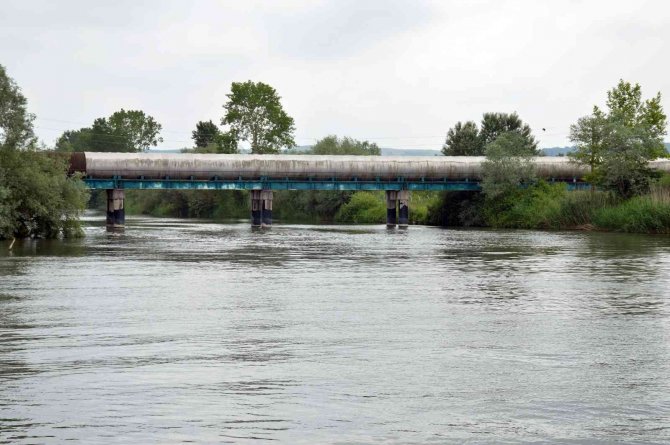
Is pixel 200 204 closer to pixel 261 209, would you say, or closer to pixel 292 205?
pixel 292 205

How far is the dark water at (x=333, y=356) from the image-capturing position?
11.1m

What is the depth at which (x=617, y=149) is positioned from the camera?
241ft

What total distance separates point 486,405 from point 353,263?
968 inches

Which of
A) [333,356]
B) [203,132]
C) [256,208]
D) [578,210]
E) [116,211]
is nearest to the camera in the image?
[333,356]

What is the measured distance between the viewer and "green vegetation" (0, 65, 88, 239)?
4988 centimetres

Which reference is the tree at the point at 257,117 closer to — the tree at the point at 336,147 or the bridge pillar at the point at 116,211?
the tree at the point at 336,147

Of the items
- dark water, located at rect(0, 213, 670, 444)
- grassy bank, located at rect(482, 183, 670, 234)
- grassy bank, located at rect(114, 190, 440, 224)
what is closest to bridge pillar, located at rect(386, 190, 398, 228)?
grassy bank, located at rect(114, 190, 440, 224)

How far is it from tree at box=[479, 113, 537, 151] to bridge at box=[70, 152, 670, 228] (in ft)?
41.3

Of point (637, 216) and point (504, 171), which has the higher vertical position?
point (504, 171)

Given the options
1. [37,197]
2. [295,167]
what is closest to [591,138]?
[295,167]

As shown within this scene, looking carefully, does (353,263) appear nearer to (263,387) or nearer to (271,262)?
(271,262)

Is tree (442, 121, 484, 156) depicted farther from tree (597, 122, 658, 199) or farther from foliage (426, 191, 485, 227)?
Result: tree (597, 122, 658, 199)

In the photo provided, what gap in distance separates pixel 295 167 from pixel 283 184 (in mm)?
1771

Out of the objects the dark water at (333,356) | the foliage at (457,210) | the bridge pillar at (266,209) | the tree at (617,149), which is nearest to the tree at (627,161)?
the tree at (617,149)
